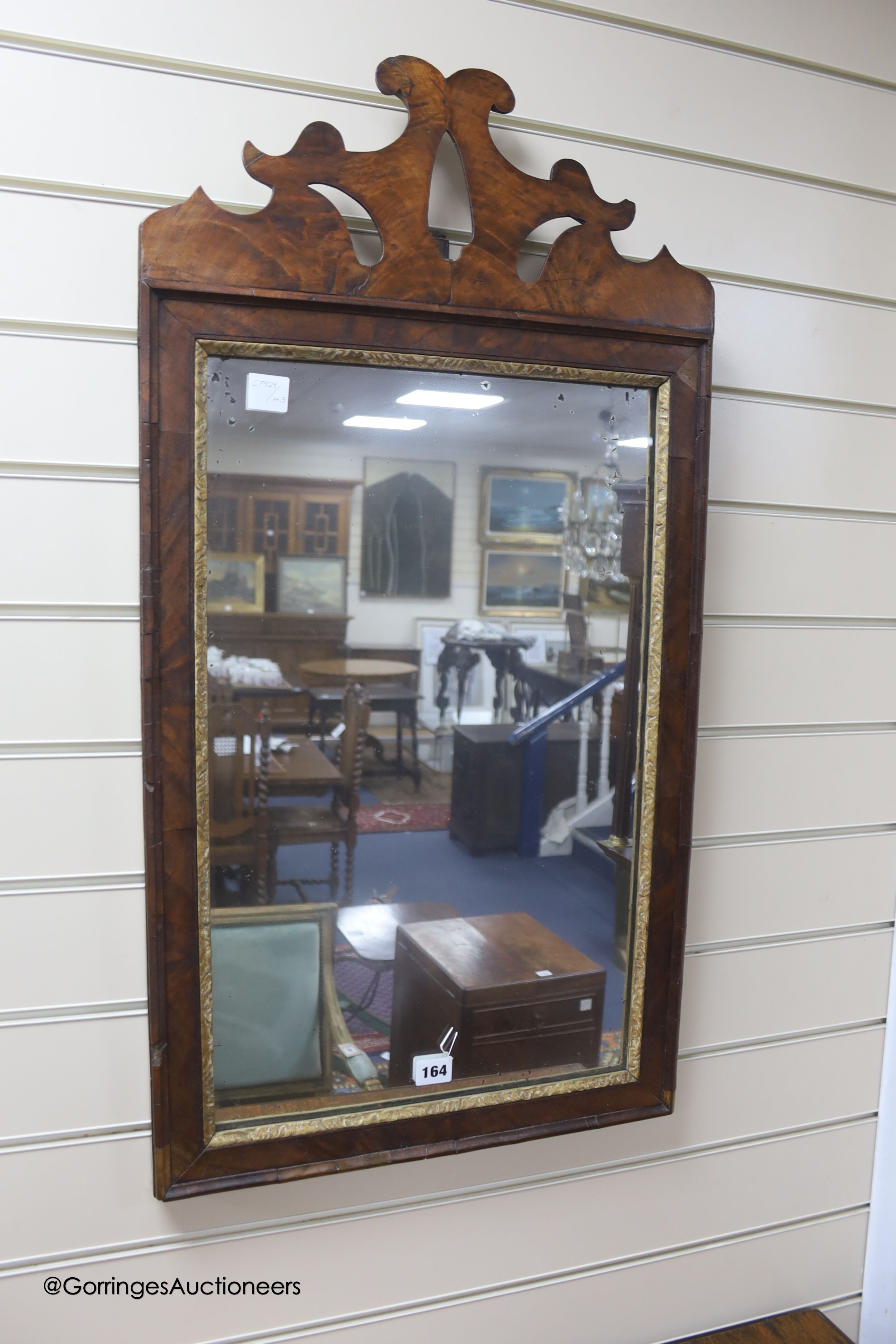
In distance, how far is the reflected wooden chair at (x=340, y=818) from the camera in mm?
997

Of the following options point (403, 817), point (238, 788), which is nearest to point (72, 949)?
point (238, 788)

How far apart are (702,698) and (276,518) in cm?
61

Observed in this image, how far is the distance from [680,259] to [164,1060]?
3.66ft

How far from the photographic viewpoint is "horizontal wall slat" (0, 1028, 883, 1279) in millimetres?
1014

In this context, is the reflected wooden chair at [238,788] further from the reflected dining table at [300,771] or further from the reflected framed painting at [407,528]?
the reflected framed painting at [407,528]

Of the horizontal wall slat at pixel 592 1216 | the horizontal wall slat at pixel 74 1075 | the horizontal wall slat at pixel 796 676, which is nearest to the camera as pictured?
the horizontal wall slat at pixel 74 1075

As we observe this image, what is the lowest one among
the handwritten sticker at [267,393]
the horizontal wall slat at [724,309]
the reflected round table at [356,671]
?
the reflected round table at [356,671]

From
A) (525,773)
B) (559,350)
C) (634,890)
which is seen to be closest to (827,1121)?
(634,890)

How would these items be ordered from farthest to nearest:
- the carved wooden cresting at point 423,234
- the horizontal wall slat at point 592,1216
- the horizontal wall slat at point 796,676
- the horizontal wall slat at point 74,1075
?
the horizontal wall slat at point 796,676 → the horizontal wall slat at point 592,1216 → the horizontal wall slat at point 74,1075 → the carved wooden cresting at point 423,234

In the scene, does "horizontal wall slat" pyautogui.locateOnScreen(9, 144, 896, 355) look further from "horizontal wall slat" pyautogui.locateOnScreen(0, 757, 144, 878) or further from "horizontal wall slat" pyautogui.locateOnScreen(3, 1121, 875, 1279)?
"horizontal wall slat" pyautogui.locateOnScreen(3, 1121, 875, 1279)

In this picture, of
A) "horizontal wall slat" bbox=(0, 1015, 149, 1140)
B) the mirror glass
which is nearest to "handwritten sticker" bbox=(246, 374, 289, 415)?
the mirror glass

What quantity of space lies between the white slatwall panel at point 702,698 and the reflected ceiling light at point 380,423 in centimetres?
23

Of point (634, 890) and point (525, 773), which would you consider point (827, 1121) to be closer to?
point (634, 890)

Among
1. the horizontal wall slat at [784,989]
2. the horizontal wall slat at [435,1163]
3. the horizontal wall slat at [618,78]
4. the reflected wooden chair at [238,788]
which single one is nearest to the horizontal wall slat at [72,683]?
the reflected wooden chair at [238,788]
